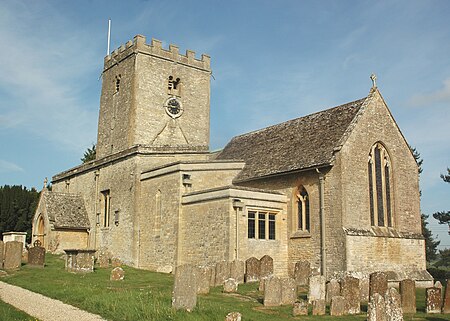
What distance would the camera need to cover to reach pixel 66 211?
36438mm

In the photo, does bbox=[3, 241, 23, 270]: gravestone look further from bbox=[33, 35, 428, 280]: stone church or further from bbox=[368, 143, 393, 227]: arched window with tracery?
bbox=[368, 143, 393, 227]: arched window with tracery

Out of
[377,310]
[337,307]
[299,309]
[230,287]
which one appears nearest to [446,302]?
[337,307]

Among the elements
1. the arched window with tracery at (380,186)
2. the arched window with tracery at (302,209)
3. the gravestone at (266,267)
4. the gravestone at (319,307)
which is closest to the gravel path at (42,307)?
the gravestone at (319,307)

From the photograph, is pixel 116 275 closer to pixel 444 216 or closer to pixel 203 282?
pixel 203 282

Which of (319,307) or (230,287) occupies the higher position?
(230,287)

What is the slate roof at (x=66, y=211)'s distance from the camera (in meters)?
35.4

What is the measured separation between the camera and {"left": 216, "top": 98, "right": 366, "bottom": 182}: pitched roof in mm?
A: 26297

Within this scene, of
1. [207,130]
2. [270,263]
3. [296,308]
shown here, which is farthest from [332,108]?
[296,308]

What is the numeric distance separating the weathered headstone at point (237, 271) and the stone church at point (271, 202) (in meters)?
2.15

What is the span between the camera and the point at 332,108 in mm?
29641

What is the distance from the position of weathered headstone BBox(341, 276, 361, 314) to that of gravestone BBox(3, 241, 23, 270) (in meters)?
15.6

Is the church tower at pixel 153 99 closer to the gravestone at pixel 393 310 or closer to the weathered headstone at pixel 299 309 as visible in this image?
the weathered headstone at pixel 299 309

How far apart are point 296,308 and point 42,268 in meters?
14.4

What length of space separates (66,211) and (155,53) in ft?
46.1
